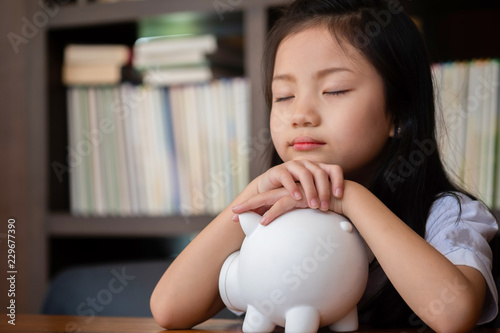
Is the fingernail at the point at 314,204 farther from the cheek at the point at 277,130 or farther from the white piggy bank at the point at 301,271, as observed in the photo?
the cheek at the point at 277,130

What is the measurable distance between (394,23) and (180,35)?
0.83 meters

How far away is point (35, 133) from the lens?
1593mm

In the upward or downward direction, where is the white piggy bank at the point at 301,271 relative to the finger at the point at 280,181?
downward

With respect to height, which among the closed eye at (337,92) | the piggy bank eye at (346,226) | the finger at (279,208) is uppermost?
Result: the closed eye at (337,92)

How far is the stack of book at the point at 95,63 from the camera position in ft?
5.36

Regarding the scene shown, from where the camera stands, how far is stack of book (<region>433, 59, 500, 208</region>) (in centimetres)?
135

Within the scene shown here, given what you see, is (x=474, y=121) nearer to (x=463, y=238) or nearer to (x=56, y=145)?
(x=463, y=238)

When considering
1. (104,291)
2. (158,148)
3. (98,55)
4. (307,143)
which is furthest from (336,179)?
(98,55)

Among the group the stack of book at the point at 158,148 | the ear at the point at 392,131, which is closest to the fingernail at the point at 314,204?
the ear at the point at 392,131

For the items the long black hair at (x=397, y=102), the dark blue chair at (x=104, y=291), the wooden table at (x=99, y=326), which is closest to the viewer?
the wooden table at (x=99, y=326)

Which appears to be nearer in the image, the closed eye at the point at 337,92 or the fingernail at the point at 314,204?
the fingernail at the point at 314,204

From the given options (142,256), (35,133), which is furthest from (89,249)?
(35,133)

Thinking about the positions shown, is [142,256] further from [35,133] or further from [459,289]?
[459,289]

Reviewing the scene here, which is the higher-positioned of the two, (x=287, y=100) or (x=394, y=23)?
(x=394, y=23)
